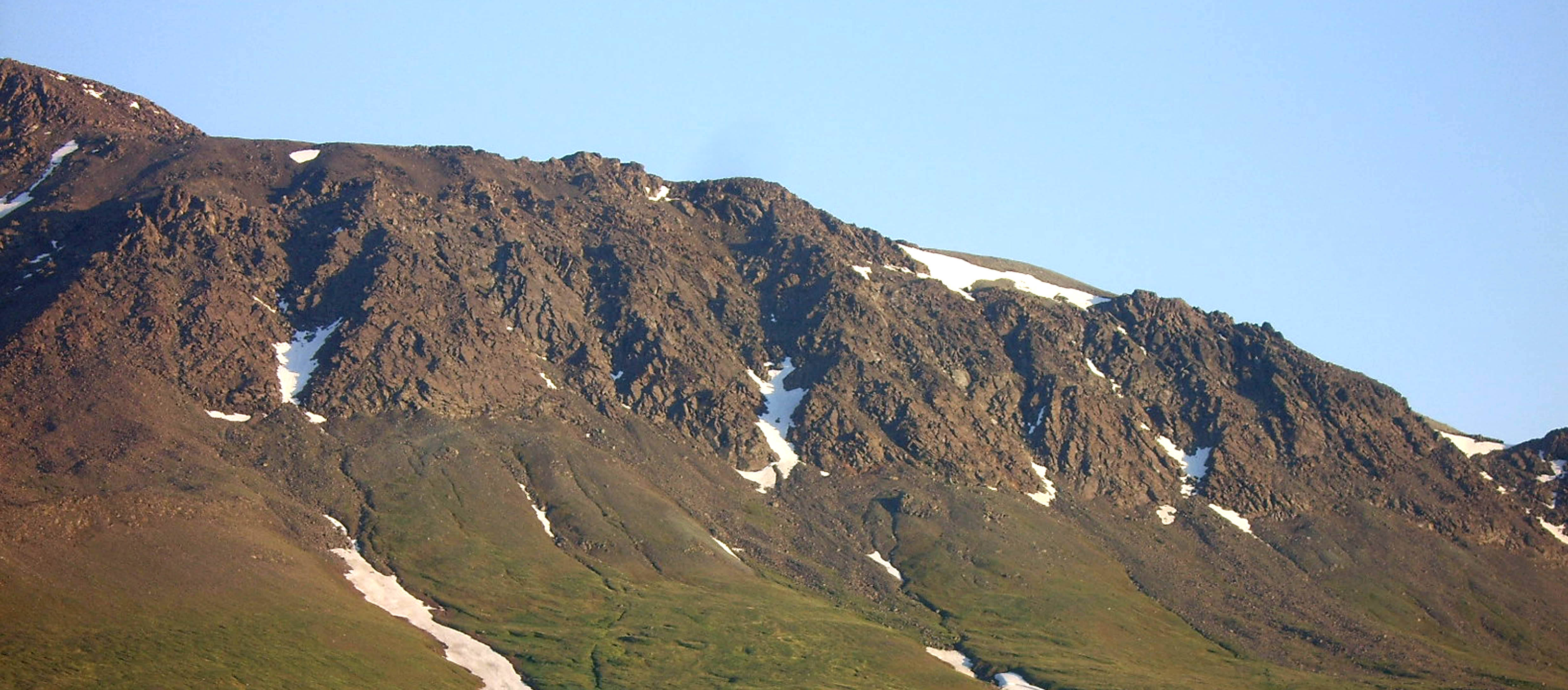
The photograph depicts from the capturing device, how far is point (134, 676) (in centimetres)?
15838

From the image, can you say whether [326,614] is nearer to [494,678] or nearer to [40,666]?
[494,678]

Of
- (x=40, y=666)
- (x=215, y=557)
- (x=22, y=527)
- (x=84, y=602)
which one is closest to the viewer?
(x=40, y=666)

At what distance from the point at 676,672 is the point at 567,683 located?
16569 mm

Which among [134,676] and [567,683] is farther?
[567,683]

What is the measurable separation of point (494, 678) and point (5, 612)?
56819 mm

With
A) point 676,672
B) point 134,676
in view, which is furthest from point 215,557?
point 676,672

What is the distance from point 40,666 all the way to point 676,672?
78.0 meters

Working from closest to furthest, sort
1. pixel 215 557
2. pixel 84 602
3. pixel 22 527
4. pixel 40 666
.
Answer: pixel 40 666 → pixel 84 602 → pixel 22 527 → pixel 215 557

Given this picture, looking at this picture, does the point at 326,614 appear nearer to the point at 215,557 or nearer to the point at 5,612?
the point at 215,557

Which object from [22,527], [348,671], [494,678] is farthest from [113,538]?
[494,678]

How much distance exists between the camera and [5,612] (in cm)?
16288

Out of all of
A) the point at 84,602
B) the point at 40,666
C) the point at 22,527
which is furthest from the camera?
the point at 22,527

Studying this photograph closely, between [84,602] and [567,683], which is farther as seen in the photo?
[567,683]

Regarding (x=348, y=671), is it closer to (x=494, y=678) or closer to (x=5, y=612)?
(x=494, y=678)
